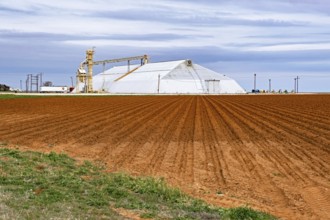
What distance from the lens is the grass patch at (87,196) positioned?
28.7ft

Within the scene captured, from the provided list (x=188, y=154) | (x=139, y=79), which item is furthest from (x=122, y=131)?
(x=139, y=79)

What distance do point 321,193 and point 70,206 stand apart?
222 inches

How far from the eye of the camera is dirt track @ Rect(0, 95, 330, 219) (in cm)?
1147

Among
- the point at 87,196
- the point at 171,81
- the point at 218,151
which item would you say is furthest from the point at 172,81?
the point at 87,196

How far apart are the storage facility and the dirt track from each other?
303 feet

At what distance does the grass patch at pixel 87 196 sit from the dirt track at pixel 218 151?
0.97m

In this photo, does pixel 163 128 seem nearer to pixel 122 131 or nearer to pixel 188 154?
pixel 122 131

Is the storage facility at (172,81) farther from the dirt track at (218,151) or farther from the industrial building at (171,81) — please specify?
the dirt track at (218,151)

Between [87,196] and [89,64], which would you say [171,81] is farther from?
[87,196]

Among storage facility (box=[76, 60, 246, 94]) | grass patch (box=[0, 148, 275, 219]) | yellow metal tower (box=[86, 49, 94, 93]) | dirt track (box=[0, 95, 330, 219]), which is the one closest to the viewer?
grass patch (box=[0, 148, 275, 219])

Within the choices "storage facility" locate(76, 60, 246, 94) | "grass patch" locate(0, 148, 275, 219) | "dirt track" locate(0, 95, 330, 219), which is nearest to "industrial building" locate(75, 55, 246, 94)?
"storage facility" locate(76, 60, 246, 94)

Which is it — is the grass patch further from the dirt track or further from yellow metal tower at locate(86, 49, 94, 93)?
yellow metal tower at locate(86, 49, 94, 93)

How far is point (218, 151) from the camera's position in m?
17.2

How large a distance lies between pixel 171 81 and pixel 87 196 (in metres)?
111
